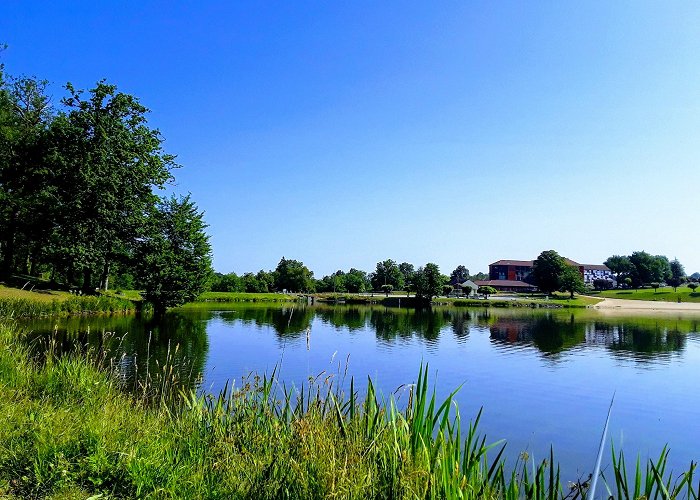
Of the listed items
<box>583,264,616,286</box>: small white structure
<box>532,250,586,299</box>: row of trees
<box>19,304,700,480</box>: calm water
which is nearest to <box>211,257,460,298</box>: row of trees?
<box>532,250,586,299</box>: row of trees

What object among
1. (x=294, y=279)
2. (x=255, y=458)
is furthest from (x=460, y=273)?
(x=255, y=458)

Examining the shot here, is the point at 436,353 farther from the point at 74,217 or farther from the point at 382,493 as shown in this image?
the point at 74,217

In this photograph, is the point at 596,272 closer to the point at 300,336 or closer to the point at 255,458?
the point at 300,336

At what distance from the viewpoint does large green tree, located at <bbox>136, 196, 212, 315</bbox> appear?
47.2 m

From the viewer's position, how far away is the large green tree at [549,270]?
11206 centimetres

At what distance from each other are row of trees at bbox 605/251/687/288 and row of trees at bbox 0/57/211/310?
136523mm

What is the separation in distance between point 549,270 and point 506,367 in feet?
317

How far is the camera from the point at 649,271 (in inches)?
5571

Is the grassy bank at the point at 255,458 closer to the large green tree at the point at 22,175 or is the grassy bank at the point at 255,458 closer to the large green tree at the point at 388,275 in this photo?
the large green tree at the point at 22,175

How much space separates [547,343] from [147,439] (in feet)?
115

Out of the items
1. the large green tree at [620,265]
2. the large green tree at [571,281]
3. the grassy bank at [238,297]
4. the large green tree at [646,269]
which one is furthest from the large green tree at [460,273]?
the grassy bank at [238,297]

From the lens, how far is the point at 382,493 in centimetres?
452

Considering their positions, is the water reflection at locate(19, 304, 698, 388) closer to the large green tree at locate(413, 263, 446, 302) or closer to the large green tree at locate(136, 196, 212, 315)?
the large green tree at locate(136, 196, 212, 315)

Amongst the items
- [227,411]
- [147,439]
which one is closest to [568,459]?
[227,411]
